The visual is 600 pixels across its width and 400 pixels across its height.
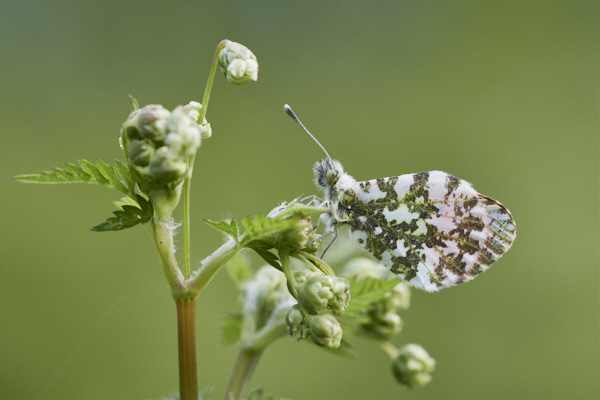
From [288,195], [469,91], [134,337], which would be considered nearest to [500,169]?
[469,91]

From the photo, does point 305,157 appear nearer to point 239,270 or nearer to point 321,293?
point 239,270

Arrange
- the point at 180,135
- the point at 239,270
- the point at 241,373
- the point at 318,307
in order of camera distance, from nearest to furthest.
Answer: the point at 180,135, the point at 318,307, the point at 241,373, the point at 239,270

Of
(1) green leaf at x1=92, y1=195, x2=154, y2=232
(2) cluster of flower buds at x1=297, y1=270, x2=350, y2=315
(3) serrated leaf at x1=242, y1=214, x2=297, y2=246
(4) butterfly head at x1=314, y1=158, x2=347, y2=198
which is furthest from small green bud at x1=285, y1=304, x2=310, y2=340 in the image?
(4) butterfly head at x1=314, y1=158, x2=347, y2=198

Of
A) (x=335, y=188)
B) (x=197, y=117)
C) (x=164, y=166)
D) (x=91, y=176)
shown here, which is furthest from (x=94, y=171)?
(x=335, y=188)

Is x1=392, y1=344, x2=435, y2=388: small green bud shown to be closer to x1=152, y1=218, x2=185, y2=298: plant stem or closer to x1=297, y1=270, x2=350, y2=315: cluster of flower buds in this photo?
x1=297, y1=270, x2=350, y2=315: cluster of flower buds

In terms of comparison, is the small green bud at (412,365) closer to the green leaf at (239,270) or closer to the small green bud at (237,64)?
the green leaf at (239,270)

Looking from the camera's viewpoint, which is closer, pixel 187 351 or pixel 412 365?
pixel 187 351
